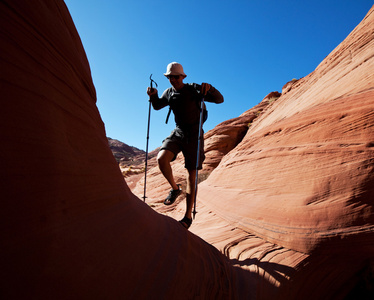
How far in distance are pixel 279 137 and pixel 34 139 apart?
4541mm

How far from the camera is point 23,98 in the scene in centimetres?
124

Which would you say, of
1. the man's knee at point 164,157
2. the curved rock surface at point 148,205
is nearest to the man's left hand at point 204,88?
the man's knee at point 164,157

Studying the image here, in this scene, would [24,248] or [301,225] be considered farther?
[301,225]

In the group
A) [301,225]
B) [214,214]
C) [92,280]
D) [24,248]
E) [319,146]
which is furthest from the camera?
[214,214]

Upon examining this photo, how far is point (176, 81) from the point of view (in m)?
3.46

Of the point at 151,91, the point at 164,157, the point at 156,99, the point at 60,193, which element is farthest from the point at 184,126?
the point at 60,193

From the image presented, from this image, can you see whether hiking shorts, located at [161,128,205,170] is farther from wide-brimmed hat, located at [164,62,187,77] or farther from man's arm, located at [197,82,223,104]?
wide-brimmed hat, located at [164,62,187,77]

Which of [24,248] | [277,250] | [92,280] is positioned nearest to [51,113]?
[24,248]

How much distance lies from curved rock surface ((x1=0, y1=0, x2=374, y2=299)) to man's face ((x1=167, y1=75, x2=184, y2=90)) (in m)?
1.43

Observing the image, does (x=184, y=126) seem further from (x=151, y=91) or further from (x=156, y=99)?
(x=151, y=91)

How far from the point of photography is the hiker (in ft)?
11.3

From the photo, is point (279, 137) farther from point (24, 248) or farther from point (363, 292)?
point (24, 248)

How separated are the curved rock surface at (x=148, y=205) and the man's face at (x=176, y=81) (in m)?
1.43

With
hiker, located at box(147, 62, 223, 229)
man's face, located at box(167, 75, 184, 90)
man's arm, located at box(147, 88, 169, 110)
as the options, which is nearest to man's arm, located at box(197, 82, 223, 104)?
hiker, located at box(147, 62, 223, 229)
